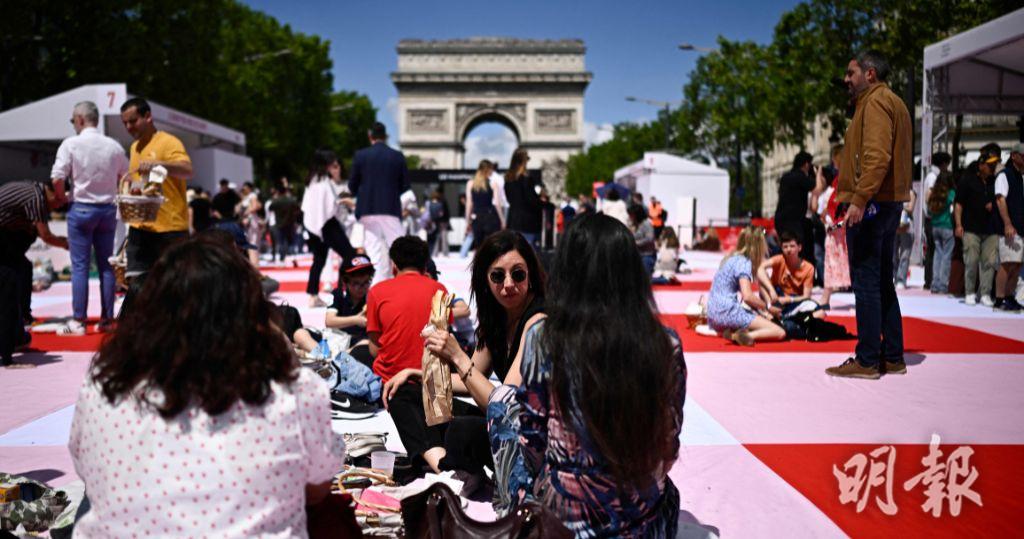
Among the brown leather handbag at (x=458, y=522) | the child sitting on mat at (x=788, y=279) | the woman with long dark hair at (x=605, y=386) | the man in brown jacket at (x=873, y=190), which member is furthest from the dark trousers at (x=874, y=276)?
the brown leather handbag at (x=458, y=522)

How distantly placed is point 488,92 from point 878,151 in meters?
71.1

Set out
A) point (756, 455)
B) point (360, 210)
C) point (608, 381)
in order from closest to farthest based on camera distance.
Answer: point (608, 381) → point (756, 455) → point (360, 210)

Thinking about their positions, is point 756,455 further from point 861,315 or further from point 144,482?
point 144,482

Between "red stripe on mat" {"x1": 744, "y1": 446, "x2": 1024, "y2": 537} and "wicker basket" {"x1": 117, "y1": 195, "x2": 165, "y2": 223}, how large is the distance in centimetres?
554

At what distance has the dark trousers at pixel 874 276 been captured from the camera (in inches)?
233

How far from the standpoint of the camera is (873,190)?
18.9ft

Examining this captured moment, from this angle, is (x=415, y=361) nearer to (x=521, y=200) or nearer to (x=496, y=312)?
(x=496, y=312)

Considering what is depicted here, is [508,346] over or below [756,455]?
over

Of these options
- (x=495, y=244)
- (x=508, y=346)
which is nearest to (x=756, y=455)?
(x=508, y=346)

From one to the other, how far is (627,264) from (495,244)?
1471 mm

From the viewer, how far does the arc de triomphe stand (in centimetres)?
7344

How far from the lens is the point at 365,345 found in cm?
575

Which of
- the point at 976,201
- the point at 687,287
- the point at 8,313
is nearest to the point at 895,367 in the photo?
the point at 976,201

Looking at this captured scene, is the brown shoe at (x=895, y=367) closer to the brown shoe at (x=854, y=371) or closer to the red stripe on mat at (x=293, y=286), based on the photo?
the brown shoe at (x=854, y=371)
